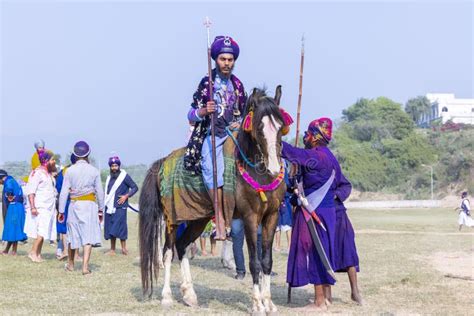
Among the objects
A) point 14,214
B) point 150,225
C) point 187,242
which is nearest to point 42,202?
point 14,214

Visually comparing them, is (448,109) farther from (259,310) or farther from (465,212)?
(259,310)

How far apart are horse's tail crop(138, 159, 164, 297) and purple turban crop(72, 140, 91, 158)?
270 centimetres

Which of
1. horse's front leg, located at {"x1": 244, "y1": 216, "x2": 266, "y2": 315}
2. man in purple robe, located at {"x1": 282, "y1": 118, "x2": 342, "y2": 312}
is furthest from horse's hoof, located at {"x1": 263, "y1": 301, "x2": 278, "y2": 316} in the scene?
man in purple robe, located at {"x1": 282, "y1": 118, "x2": 342, "y2": 312}

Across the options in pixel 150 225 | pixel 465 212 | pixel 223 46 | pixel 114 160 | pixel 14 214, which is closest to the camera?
pixel 223 46

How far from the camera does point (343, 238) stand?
8305 mm

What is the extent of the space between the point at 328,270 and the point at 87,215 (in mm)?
5024

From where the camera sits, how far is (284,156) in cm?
777

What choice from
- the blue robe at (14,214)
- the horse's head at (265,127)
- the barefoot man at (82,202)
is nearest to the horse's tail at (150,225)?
the horse's head at (265,127)

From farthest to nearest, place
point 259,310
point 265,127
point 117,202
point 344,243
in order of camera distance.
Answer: point 117,202
point 344,243
point 259,310
point 265,127

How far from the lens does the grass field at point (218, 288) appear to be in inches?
319

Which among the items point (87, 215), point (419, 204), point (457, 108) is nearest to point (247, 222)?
point (87, 215)

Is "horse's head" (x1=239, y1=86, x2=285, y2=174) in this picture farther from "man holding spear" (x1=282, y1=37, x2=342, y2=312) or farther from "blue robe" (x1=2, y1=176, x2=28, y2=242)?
"blue robe" (x1=2, y1=176, x2=28, y2=242)

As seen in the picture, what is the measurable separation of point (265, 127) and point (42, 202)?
318 inches

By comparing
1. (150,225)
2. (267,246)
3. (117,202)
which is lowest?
(267,246)
